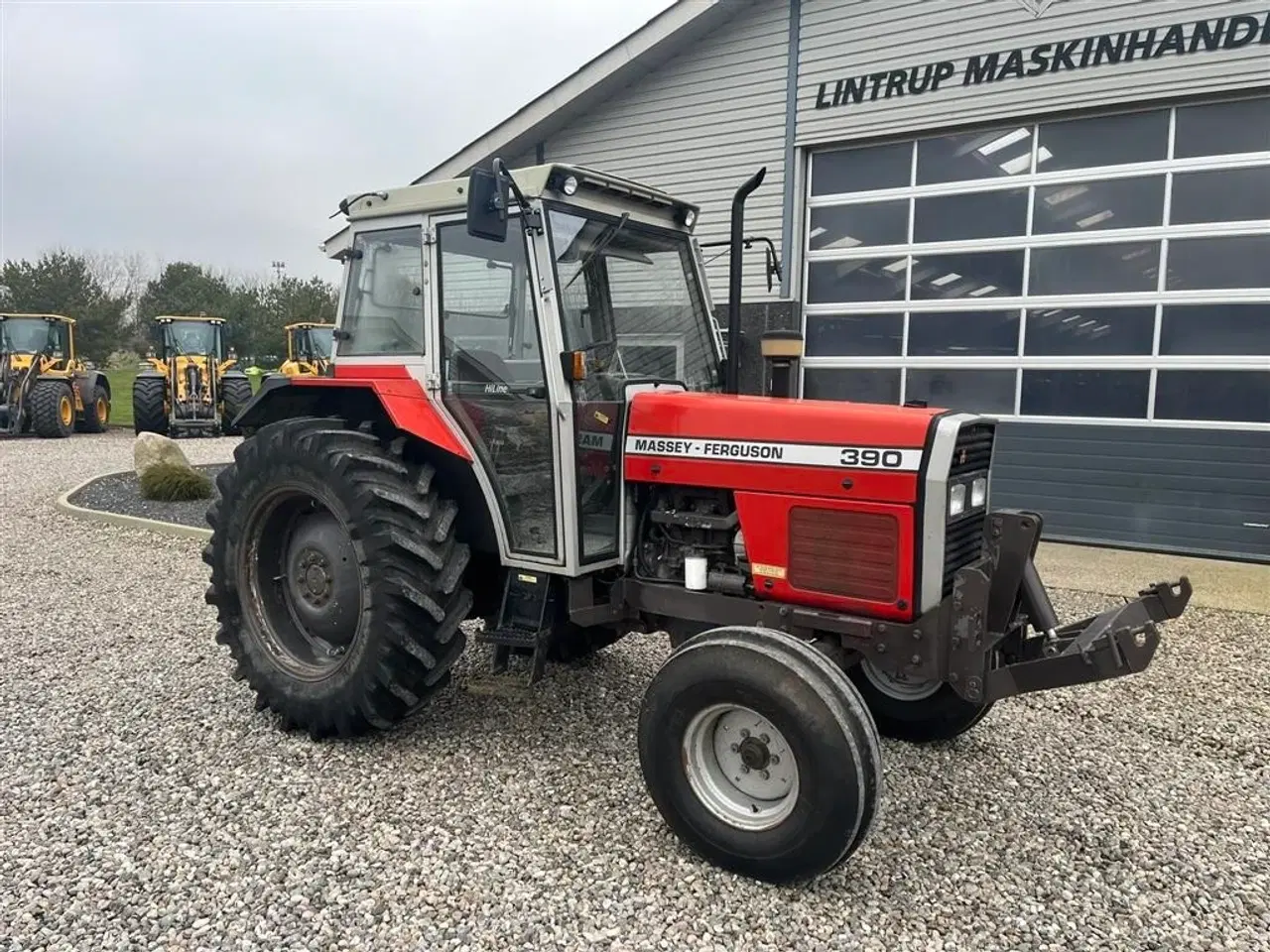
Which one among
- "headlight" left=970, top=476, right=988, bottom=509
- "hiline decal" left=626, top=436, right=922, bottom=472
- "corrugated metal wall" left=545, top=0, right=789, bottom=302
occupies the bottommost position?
"headlight" left=970, top=476, right=988, bottom=509

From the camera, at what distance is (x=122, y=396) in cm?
2964

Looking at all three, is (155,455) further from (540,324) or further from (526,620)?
(540,324)

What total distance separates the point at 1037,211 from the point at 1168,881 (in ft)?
20.0

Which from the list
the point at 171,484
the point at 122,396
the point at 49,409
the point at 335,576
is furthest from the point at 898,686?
the point at 122,396

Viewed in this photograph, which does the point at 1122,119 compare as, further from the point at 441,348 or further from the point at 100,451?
the point at 100,451

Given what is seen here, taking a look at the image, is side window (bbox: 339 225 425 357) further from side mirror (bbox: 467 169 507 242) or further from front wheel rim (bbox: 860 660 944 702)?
front wheel rim (bbox: 860 660 944 702)

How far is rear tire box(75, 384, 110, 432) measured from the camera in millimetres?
17750

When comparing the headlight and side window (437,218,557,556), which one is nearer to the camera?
the headlight

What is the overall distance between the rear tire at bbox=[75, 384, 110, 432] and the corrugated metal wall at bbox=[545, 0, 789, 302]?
44.4ft

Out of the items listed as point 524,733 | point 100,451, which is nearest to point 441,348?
point 524,733

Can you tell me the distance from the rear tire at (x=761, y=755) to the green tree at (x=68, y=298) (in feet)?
121

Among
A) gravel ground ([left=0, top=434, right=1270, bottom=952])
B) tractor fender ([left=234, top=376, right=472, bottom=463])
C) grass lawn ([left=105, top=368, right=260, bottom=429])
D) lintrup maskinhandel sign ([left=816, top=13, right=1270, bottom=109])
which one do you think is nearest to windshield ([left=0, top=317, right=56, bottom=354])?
grass lawn ([left=105, top=368, right=260, bottom=429])

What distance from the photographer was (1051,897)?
2.63m

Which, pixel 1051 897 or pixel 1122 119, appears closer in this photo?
pixel 1051 897
